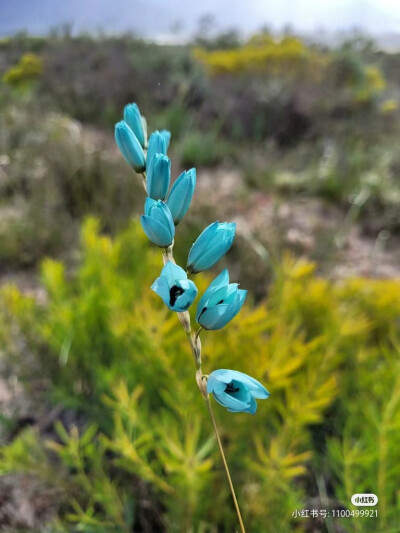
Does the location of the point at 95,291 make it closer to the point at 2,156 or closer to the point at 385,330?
the point at 385,330

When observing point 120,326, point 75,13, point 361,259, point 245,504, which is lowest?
point 245,504

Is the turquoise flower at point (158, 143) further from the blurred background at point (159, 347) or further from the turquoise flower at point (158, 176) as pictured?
the blurred background at point (159, 347)

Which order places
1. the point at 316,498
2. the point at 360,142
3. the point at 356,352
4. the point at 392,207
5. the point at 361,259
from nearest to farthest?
the point at 316,498 → the point at 356,352 → the point at 361,259 → the point at 392,207 → the point at 360,142

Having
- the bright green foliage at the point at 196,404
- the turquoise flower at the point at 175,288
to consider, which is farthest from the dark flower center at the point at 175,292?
the bright green foliage at the point at 196,404

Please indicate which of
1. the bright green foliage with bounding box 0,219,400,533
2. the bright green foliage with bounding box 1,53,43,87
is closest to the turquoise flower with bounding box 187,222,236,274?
the bright green foliage with bounding box 0,219,400,533

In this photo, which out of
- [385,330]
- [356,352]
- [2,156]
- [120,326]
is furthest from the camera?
[2,156]

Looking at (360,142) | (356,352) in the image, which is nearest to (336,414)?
(356,352)

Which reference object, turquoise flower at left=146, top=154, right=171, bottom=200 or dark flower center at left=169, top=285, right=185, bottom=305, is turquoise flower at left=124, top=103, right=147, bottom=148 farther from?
dark flower center at left=169, top=285, right=185, bottom=305
